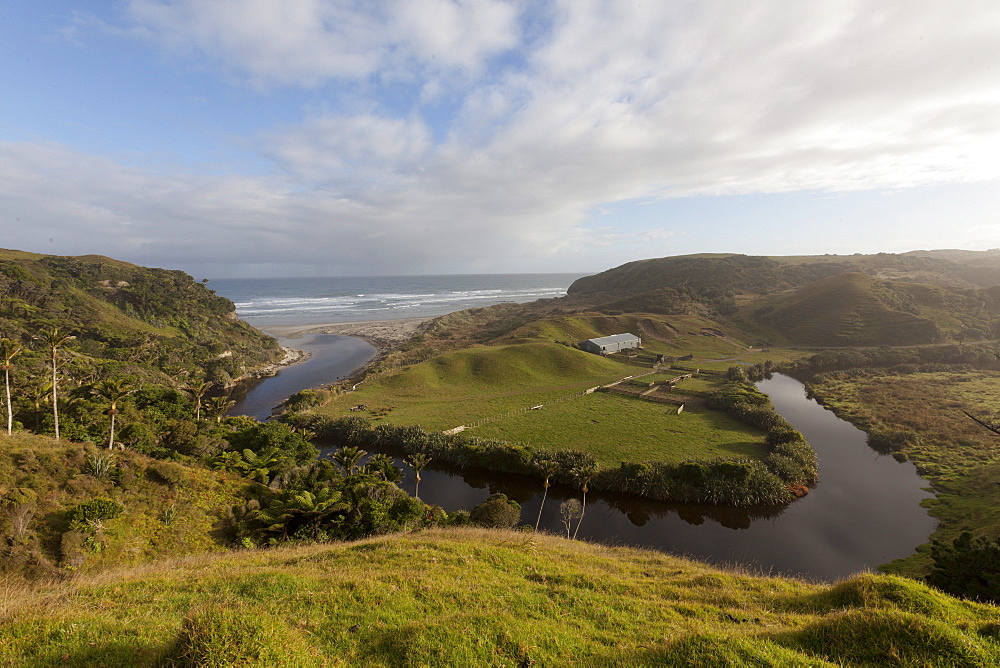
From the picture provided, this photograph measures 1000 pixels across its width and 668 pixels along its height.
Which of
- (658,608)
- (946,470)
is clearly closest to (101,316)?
(658,608)

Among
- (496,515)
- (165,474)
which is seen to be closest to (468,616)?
(496,515)

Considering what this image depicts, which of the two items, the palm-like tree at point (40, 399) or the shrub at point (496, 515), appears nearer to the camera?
the shrub at point (496, 515)

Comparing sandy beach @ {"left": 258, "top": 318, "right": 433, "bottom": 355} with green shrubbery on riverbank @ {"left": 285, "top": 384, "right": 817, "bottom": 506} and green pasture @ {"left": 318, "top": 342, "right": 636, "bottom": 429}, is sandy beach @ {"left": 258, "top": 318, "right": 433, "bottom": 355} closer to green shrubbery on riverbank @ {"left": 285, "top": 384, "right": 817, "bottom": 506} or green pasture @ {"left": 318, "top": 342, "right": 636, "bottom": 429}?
green pasture @ {"left": 318, "top": 342, "right": 636, "bottom": 429}

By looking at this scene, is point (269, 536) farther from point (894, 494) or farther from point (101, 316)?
point (101, 316)

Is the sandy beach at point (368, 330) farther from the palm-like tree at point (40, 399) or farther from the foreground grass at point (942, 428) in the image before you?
the foreground grass at point (942, 428)

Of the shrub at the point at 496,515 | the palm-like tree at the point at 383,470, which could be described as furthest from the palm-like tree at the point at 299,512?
the shrub at the point at 496,515

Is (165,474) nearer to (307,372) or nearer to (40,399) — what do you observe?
(40,399)
